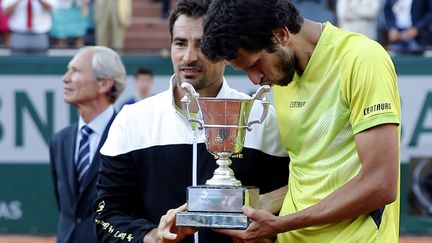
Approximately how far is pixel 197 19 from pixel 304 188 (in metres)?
0.85

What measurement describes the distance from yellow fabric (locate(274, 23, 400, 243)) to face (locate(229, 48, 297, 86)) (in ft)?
0.29

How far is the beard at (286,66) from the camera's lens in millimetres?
4312

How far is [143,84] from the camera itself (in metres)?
12.8

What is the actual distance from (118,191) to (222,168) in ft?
1.84

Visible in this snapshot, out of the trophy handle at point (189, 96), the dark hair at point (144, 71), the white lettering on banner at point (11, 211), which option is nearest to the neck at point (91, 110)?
the trophy handle at point (189, 96)

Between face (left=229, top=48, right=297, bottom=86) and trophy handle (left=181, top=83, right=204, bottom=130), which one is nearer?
face (left=229, top=48, right=297, bottom=86)

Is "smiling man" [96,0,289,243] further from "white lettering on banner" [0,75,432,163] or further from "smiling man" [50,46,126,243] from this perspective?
"white lettering on banner" [0,75,432,163]

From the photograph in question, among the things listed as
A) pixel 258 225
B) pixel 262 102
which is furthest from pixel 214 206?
pixel 262 102

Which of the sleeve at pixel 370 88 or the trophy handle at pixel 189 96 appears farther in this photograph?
the trophy handle at pixel 189 96

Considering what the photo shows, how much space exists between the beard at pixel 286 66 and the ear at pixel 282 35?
0.12 ft

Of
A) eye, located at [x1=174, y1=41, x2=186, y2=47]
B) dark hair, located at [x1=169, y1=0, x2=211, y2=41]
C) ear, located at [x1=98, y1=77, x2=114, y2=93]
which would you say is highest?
dark hair, located at [x1=169, y1=0, x2=211, y2=41]

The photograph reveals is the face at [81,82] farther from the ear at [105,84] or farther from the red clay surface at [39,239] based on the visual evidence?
the red clay surface at [39,239]

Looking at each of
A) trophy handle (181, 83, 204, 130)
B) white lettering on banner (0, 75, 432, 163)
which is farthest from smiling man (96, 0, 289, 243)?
white lettering on banner (0, 75, 432, 163)

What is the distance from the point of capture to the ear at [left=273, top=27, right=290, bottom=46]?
424 centimetres
